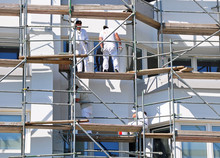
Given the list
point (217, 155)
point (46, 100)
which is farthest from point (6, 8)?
point (217, 155)

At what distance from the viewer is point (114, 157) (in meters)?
21.0

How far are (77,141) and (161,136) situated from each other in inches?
88.8

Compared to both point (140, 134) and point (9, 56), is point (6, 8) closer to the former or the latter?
point (9, 56)

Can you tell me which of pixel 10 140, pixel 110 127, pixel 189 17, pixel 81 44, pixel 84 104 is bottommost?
pixel 10 140

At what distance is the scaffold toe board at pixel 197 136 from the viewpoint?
21016mm

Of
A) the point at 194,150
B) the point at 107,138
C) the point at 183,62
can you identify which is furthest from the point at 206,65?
the point at 107,138

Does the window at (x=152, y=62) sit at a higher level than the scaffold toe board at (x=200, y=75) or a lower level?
higher

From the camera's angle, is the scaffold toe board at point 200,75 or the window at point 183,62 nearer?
the scaffold toe board at point 200,75

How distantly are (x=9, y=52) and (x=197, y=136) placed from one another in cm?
615

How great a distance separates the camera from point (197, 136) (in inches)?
827

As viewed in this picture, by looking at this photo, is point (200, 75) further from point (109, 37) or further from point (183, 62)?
point (183, 62)

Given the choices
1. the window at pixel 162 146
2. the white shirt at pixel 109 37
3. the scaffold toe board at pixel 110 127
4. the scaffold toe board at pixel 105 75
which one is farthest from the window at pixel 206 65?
the scaffold toe board at pixel 110 127

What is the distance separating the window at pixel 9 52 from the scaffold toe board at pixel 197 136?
18.0ft

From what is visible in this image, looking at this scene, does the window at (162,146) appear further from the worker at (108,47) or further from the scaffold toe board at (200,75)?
the worker at (108,47)
